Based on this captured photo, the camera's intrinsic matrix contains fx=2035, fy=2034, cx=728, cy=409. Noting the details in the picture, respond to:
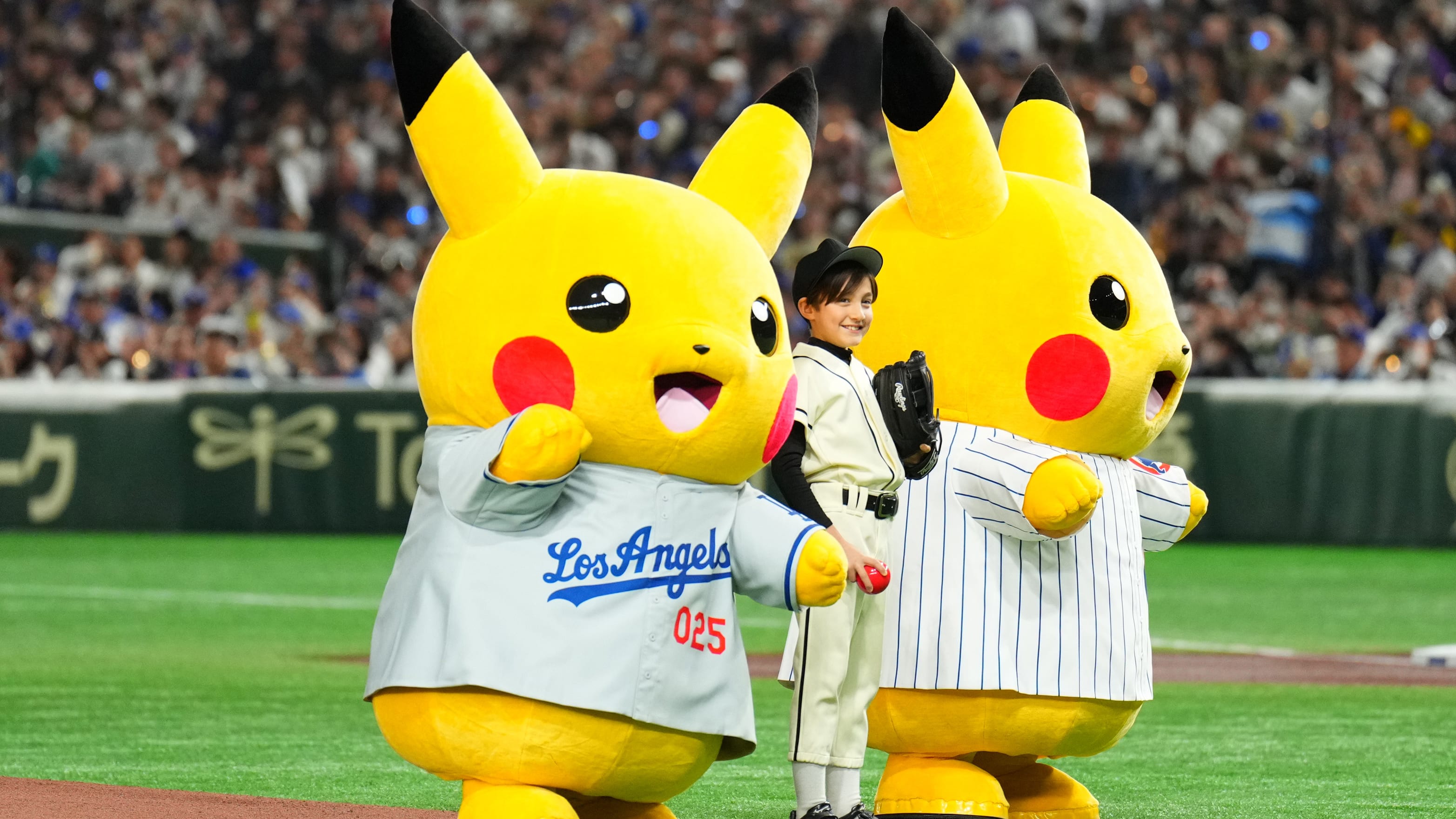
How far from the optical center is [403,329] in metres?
17.8

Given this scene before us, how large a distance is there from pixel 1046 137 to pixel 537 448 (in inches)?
92.9

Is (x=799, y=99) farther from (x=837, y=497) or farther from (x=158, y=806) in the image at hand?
(x=158, y=806)

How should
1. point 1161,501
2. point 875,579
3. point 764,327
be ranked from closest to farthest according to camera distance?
point 764,327 → point 875,579 → point 1161,501

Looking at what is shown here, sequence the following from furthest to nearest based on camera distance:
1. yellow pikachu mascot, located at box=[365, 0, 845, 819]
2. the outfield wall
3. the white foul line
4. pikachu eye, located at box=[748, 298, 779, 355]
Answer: the outfield wall < the white foul line < pikachu eye, located at box=[748, 298, 779, 355] < yellow pikachu mascot, located at box=[365, 0, 845, 819]

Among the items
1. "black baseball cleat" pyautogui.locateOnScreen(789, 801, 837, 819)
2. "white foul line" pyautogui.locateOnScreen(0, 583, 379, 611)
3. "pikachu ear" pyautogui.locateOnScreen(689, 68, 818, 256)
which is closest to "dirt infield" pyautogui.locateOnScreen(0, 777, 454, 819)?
"black baseball cleat" pyautogui.locateOnScreen(789, 801, 837, 819)

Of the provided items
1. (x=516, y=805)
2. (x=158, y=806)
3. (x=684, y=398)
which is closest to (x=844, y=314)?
(x=684, y=398)

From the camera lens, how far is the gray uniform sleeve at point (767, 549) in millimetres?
4301

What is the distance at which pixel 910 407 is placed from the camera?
4.78 m

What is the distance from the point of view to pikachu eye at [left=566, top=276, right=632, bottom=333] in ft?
13.9

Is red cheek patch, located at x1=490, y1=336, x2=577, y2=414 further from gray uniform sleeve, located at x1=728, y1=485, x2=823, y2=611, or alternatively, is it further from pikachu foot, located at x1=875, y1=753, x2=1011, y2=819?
pikachu foot, located at x1=875, y1=753, x2=1011, y2=819

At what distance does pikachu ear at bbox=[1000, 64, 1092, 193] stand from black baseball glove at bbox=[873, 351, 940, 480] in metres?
1.08

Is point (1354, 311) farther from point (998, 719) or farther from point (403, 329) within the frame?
point (998, 719)

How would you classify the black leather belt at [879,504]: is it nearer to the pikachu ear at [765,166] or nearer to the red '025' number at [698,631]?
the pikachu ear at [765,166]

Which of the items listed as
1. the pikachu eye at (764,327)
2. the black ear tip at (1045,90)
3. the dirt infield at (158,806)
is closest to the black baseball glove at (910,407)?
the pikachu eye at (764,327)
